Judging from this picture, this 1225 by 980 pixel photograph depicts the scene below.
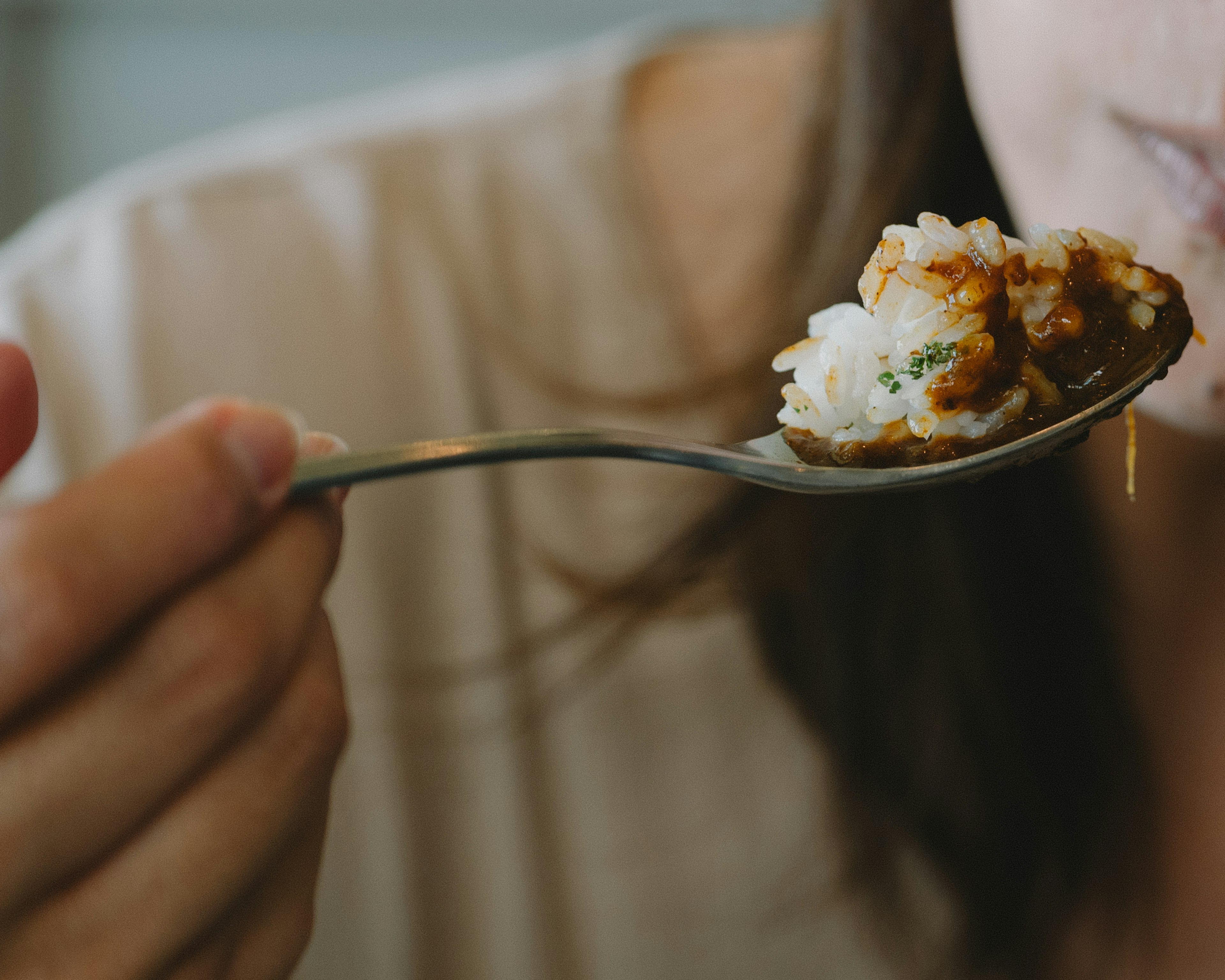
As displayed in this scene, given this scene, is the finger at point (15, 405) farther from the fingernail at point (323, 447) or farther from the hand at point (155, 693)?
the fingernail at point (323, 447)

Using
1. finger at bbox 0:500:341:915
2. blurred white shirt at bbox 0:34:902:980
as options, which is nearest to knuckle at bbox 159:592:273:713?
finger at bbox 0:500:341:915

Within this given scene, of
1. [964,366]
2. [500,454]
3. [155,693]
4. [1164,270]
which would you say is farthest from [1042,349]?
[155,693]

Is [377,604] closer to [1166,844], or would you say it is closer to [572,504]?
[572,504]

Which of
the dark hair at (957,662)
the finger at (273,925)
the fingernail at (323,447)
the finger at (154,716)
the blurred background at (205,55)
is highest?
the blurred background at (205,55)

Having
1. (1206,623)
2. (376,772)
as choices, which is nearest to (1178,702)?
(1206,623)

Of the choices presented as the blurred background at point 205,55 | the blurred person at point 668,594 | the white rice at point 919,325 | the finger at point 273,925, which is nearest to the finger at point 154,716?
the finger at point 273,925
